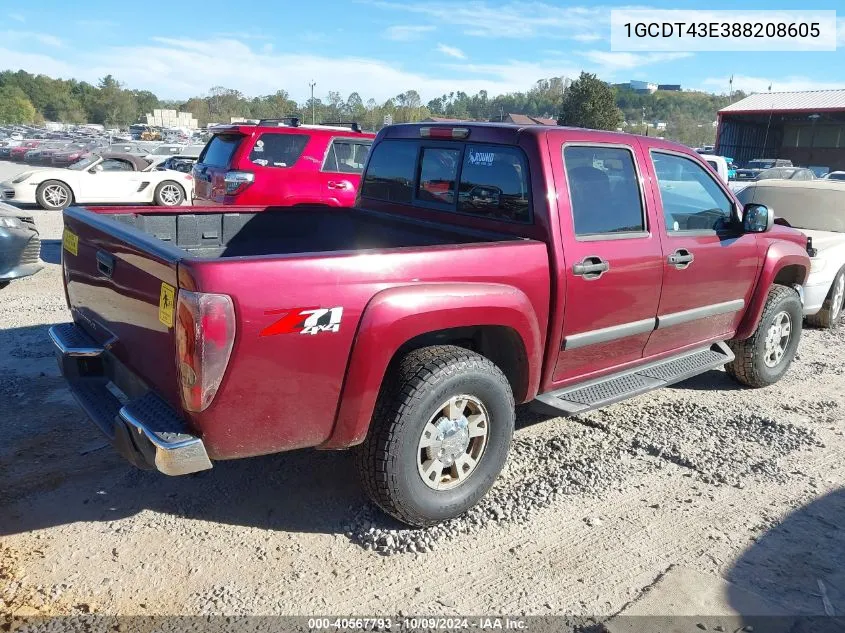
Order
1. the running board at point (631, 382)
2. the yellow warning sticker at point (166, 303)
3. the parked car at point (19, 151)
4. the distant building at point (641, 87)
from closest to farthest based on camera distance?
1. the yellow warning sticker at point (166, 303)
2. the running board at point (631, 382)
3. the parked car at point (19, 151)
4. the distant building at point (641, 87)

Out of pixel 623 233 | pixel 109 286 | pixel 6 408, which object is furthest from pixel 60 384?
pixel 623 233

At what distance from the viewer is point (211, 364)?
2617 millimetres

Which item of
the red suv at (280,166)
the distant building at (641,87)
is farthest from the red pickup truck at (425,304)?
the distant building at (641,87)

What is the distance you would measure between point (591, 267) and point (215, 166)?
6594 mm

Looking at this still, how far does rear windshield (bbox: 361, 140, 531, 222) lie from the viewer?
3.90m

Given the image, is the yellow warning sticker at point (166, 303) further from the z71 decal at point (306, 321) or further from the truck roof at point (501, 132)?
the truck roof at point (501, 132)

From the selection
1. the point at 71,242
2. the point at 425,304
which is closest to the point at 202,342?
the point at 425,304

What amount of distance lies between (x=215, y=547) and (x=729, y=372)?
424 centimetres

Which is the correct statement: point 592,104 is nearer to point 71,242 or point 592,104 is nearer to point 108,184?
point 108,184

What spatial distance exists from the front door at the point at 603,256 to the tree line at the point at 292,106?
68727 mm

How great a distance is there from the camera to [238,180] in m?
8.67

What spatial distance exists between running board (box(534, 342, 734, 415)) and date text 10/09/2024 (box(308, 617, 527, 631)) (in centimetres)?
125

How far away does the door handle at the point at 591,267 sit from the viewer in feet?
12.2

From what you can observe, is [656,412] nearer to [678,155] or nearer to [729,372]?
[729,372]
